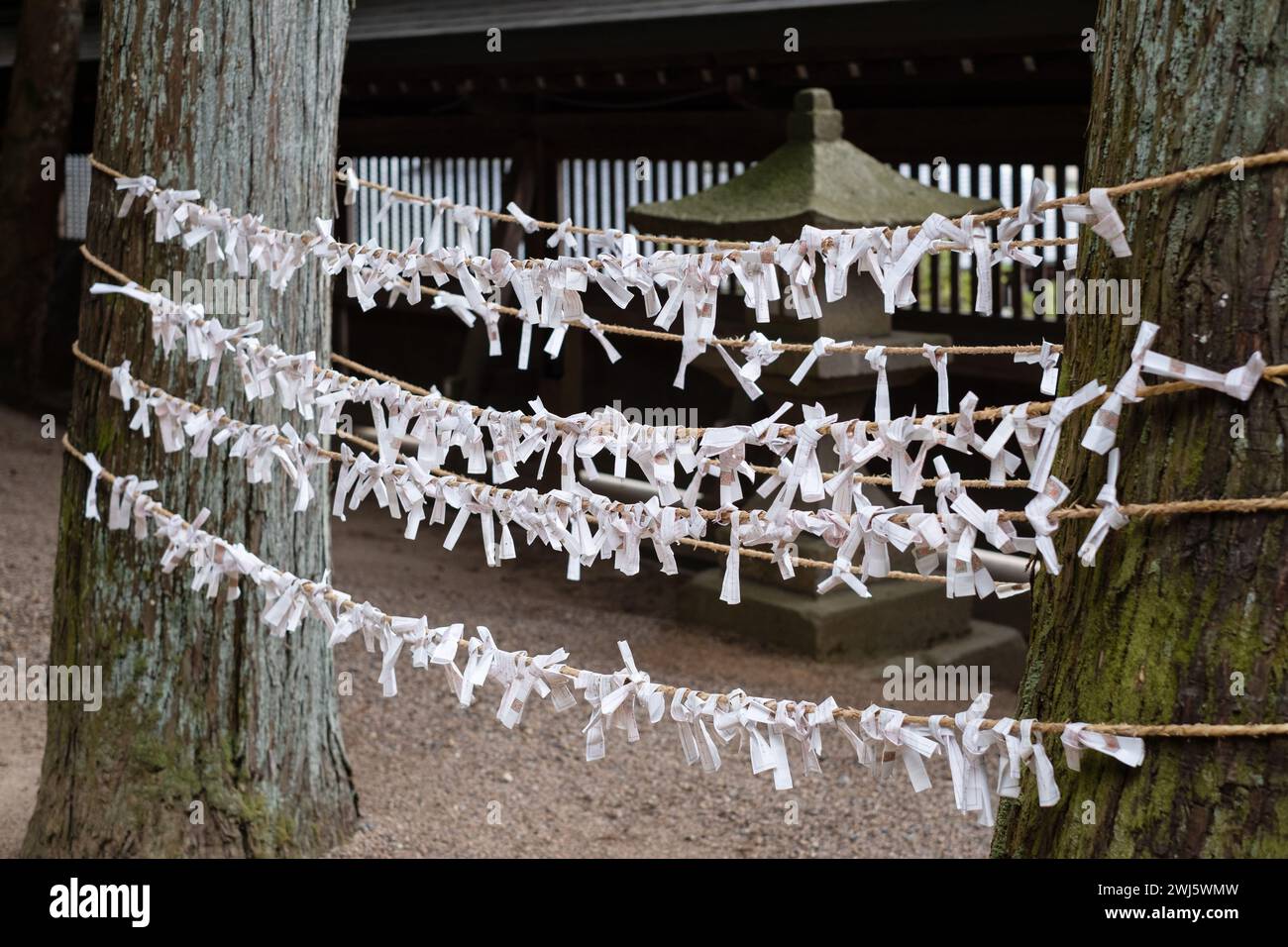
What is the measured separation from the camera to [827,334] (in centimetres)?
593

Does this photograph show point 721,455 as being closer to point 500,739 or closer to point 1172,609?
point 1172,609

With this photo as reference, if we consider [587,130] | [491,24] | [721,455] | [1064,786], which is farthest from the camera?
[587,130]

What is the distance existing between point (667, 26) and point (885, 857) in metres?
4.34

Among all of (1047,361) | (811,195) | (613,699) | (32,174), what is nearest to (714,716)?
(613,699)

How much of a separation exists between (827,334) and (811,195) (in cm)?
57

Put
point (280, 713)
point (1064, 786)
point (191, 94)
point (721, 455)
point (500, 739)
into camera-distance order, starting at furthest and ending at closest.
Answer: point (500, 739), point (280, 713), point (191, 94), point (721, 455), point (1064, 786)

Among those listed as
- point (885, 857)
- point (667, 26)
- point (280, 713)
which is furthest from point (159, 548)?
point (667, 26)

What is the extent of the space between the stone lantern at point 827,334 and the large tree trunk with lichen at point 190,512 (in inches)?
101

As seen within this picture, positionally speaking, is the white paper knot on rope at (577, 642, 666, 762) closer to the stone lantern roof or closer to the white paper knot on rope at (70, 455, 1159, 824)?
the white paper knot on rope at (70, 455, 1159, 824)

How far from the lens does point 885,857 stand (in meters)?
4.27

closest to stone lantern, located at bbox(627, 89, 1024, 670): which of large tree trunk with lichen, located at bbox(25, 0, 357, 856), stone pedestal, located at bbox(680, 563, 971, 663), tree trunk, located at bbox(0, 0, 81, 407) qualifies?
stone pedestal, located at bbox(680, 563, 971, 663)

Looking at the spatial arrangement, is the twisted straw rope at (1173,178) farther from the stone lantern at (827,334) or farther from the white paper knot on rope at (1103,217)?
the stone lantern at (827,334)

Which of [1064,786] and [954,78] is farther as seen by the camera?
[954,78]

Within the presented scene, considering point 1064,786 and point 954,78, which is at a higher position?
point 954,78
